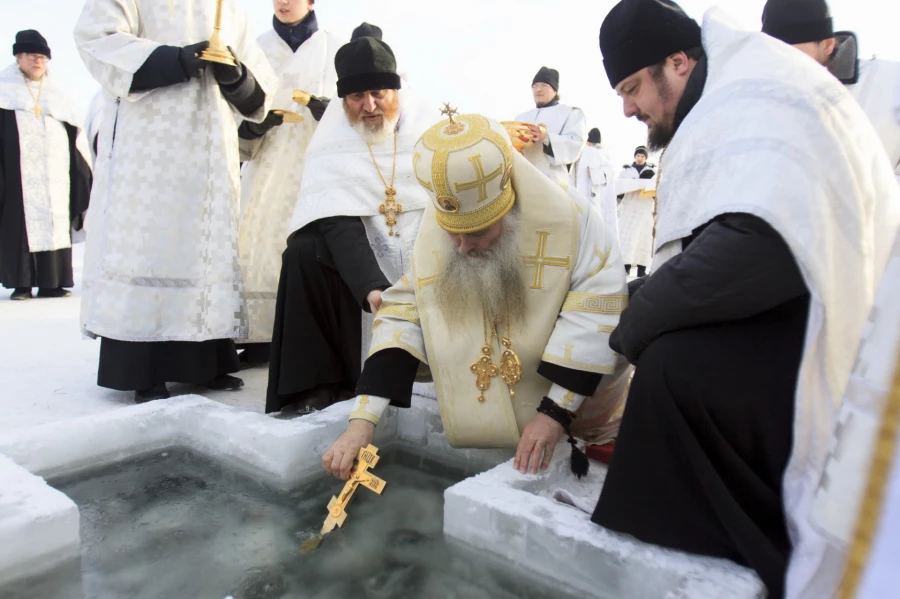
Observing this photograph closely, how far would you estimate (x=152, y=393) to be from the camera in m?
3.34

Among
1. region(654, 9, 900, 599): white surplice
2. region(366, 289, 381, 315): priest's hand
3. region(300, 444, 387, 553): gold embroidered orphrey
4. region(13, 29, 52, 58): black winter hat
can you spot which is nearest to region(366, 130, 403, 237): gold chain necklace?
region(366, 289, 381, 315): priest's hand

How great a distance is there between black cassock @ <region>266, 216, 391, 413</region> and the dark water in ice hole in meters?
0.65

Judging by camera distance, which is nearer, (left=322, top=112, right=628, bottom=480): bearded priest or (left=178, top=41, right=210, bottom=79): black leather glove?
(left=322, top=112, right=628, bottom=480): bearded priest

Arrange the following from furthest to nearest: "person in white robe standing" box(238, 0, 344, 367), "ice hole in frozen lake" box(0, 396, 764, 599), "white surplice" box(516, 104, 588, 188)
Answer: "white surplice" box(516, 104, 588, 188)
"person in white robe standing" box(238, 0, 344, 367)
"ice hole in frozen lake" box(0, 396, 764, 599)

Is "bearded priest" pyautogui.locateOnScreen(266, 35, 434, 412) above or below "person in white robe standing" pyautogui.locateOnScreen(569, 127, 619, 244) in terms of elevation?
below

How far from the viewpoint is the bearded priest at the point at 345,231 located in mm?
2979

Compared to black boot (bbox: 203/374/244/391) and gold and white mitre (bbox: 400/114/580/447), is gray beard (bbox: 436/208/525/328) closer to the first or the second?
gold and white mitre (bbox: 400/114/580/447)

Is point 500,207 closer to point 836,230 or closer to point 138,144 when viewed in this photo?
point 836,230

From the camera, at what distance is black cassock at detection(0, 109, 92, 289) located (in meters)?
6.89

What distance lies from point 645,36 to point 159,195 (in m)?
2.41

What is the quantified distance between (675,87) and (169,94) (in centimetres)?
249

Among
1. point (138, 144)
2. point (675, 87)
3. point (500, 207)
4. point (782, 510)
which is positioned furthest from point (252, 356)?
point (782, 510)

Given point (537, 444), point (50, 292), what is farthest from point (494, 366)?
point (50, 292)

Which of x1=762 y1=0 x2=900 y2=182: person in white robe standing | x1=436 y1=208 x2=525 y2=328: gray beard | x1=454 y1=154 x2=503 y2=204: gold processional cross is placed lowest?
x1=436 y1=208 x2=525 y2=328: gray beard
